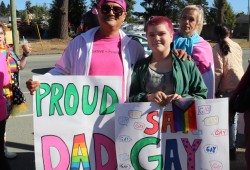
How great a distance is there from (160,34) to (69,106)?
0.87m

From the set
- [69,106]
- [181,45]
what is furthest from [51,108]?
[181,45]

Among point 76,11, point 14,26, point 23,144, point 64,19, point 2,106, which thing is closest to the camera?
point 2,106

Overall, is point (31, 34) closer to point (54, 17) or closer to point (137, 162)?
point (54, 17)

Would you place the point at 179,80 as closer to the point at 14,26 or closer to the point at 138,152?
the point at 138,152

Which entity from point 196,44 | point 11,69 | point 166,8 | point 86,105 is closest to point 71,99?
point 86,105

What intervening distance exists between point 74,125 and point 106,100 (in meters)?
0.31

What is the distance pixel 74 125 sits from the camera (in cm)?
288

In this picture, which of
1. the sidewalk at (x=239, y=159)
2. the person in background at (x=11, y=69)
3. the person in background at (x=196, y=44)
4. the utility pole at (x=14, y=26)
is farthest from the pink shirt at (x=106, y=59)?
the utility pole at (x=14, y=26)

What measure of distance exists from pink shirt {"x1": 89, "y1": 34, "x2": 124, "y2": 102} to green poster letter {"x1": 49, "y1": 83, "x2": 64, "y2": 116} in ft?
0.86

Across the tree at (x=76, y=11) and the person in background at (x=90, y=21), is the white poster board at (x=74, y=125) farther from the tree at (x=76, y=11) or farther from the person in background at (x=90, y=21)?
the tree at (x=76, y=11)

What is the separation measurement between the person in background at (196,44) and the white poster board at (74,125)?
0.89 m

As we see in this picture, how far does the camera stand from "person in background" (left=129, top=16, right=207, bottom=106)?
8.85 ft

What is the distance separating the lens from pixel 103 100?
2.88m

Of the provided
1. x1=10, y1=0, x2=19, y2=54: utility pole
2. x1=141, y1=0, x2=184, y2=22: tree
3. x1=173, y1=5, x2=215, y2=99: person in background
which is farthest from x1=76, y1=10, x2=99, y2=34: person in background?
x1=141, y1=0, x2=184, y2=22: tree
